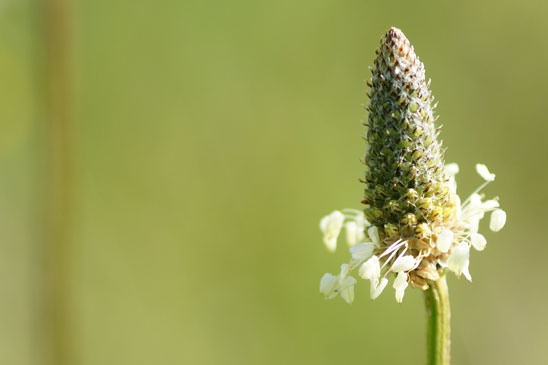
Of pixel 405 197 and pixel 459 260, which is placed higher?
pixel 405 197

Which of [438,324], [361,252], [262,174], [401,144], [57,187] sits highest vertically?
[262,174]

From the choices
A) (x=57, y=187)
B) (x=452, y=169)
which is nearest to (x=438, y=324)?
(x=452, y=169)

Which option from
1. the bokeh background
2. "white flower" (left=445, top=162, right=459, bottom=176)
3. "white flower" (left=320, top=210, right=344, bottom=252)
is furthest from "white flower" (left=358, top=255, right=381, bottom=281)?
the bokeh background

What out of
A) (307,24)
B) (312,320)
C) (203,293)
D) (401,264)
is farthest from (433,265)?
(307,24)

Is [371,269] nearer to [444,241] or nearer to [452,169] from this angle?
[444,241]

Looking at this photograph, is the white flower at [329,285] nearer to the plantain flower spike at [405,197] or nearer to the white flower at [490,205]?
the plantain flower spike at [405,197]

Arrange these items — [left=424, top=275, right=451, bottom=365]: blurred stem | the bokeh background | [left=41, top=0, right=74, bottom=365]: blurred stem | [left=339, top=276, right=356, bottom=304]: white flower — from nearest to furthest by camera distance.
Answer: [left=424, top=275, right=451, bottom=365]: blurred stem, [left=339, top=276, right=356, bottom=304]: white flower, [left=41, top=0, right=74, bottom=365]: blurred stem, the bokeh background

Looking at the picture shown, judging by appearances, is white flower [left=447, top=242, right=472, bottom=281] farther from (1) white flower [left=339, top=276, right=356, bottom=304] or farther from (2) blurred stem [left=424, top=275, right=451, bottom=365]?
(1) white flower [left=339, top=276, right=356, bottom=304]

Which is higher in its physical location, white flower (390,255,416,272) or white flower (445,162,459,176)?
white flower (445,162,459,176)
